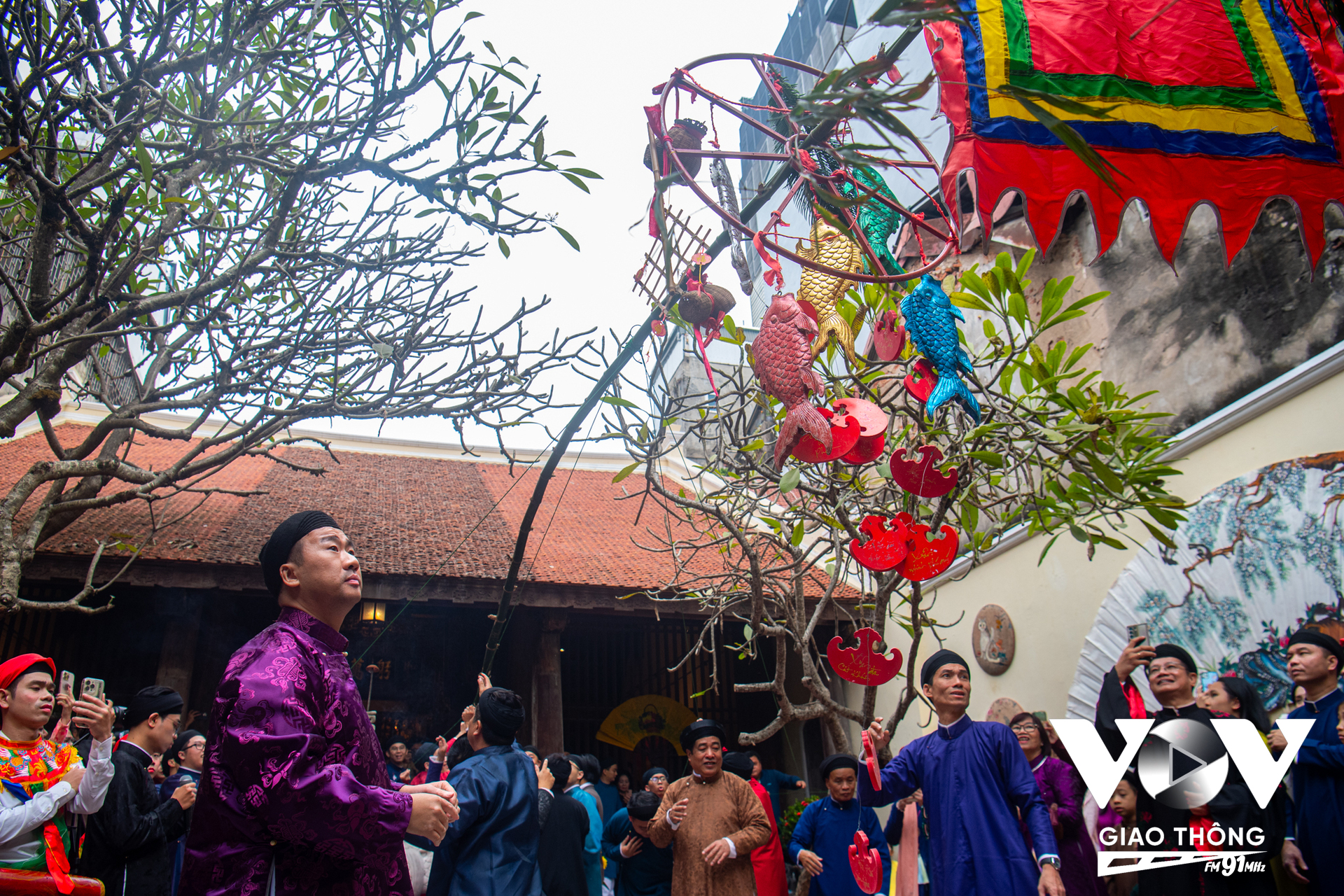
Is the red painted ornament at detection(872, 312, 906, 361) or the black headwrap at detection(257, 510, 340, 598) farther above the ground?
the red painted ornament at detection(872, 312, 906, 361)

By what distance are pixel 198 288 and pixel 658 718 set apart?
7014 mm

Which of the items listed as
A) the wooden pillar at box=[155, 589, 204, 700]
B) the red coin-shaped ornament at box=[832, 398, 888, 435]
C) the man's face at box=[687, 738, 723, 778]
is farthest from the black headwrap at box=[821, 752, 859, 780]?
the wooden pillar at box=[155, 589, 204, 700]

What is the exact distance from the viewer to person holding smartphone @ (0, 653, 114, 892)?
2852mm

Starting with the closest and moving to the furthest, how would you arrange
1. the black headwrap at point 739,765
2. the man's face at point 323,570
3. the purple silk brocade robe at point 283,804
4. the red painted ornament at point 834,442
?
the purple silk brocade robe at point 283,804 → the man's face at point 323,570 → the red painted ornament at point 834,442 → the black headwrap at point 739,765

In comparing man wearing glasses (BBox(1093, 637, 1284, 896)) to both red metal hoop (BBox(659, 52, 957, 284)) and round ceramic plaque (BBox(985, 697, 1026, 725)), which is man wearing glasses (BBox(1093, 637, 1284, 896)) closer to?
red metal hoop (BBox(659, 52, 957, 284))

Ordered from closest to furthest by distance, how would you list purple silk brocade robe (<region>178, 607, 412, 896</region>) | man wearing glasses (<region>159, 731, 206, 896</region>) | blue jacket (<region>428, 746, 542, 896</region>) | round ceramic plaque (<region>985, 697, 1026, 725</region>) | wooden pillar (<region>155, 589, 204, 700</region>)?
purple silk brocade robe (<region>178, 607, 412, 896</region>) < blue jacket (<region>428, 746, 542, 896</region>) < man wearing glasses (<region>159, 731, 206, 896</region>) < round ceramic plaque (<region>985, 697, 1026, 725</region>) < wooden pillar (<region>155, 589, 204, 700</region>)

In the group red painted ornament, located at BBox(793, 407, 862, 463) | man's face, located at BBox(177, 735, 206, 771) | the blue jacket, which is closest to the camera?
red painted ornament, located at BBox(793, 407, 862, 463)

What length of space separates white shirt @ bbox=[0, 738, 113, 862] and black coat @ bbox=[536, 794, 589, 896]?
2.01 metres

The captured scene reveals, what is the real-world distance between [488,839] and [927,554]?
1.94 metres

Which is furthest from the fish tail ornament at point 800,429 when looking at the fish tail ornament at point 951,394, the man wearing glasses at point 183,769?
the man wearing glasses at point 183,769

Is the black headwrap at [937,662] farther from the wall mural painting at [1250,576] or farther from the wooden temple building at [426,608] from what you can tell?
the wooden temple building at [426,608]

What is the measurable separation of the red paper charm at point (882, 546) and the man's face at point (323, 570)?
5.87ft

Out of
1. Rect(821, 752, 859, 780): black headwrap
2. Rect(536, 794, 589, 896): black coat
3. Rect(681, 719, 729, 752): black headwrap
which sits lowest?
Rect(536, 794, 589, 896): black coat

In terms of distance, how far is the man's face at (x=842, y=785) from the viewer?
16.1 feet
